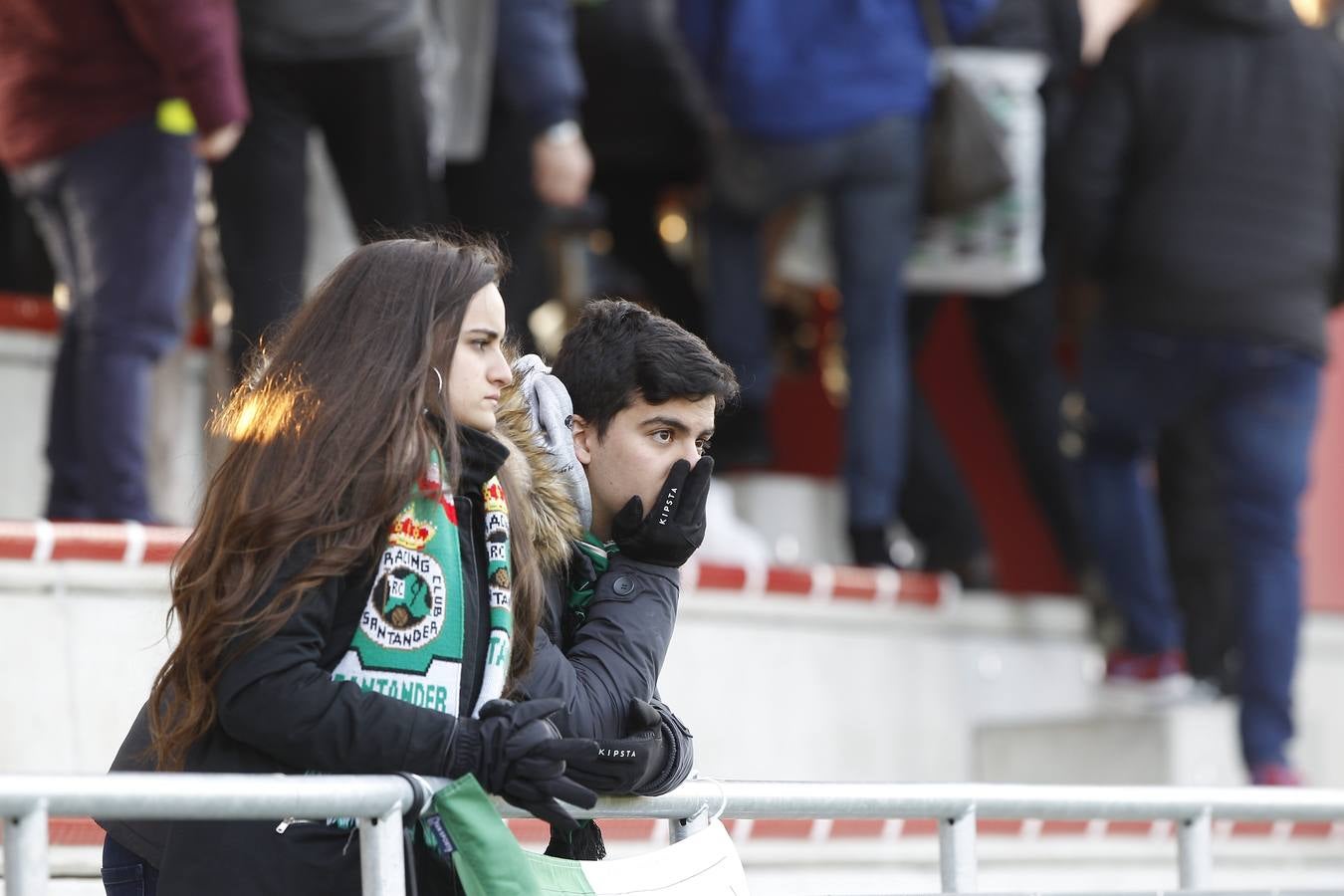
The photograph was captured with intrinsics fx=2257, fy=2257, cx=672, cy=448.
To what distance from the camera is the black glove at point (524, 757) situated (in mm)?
2309

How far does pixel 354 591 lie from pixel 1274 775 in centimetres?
369

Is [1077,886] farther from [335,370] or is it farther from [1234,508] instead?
[335,370]

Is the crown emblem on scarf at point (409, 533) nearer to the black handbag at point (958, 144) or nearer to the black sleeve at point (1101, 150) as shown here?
the black handbag at point (958, 144)

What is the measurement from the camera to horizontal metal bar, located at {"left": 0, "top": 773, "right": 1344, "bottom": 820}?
6.84 feet

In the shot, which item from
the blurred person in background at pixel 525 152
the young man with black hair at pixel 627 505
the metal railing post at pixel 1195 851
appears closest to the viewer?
the young man with black hair at pixel 627 505

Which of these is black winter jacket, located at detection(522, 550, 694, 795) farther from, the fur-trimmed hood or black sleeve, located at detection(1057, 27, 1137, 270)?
black sleeve, located at detection(1057, 27, 1137, 270)

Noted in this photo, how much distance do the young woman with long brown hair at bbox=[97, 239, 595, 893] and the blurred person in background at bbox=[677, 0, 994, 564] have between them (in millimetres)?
3556

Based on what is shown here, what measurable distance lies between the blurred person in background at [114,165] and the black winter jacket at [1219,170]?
256cm

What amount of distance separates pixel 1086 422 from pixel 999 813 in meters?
3.48

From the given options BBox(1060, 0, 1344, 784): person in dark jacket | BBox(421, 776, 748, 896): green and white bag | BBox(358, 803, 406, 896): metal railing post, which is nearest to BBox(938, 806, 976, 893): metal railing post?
BBox(421, 776, 748, 896): green and white bag

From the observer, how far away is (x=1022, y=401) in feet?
22.5

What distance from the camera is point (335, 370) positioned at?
2477 millimetres

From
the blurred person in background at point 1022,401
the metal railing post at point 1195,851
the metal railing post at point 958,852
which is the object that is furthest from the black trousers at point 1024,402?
the metal railing post at point 958,852

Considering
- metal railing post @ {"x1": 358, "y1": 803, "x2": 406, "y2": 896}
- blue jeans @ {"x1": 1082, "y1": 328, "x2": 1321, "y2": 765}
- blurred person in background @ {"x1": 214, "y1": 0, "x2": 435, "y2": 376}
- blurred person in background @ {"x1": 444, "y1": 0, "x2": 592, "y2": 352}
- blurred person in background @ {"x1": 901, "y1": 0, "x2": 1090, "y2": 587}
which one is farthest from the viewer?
blurred person in background @ {"x1": 901, "y1": 0, "x2": 1090, "y2": 587}
